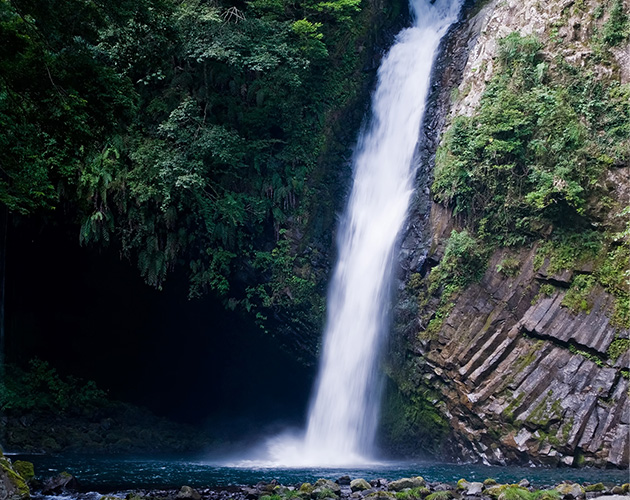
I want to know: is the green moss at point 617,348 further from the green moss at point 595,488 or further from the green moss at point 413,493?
the green moss at point 413,493

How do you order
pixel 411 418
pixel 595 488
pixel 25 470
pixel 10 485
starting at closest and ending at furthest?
pixel 10 485, pixel 595 488, pixel 25 470, pixel 411 418

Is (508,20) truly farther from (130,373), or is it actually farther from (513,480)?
(130,373)

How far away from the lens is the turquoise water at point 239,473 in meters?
9.89

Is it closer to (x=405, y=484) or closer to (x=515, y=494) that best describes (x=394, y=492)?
(x=405, y=484)

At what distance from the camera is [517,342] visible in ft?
41.2

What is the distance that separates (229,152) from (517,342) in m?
8.02

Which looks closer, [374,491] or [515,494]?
[515,494]

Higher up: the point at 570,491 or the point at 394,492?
the point at 570,491

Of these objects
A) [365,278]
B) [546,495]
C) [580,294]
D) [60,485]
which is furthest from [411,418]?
[60,485]

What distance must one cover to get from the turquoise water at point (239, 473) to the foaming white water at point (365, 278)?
1821 millimetres

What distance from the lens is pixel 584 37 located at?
13.9 meters

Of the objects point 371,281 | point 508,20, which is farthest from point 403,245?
point 508,20

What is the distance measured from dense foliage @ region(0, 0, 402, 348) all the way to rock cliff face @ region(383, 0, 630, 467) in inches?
128

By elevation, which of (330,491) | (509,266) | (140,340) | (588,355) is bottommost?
(330,491)
